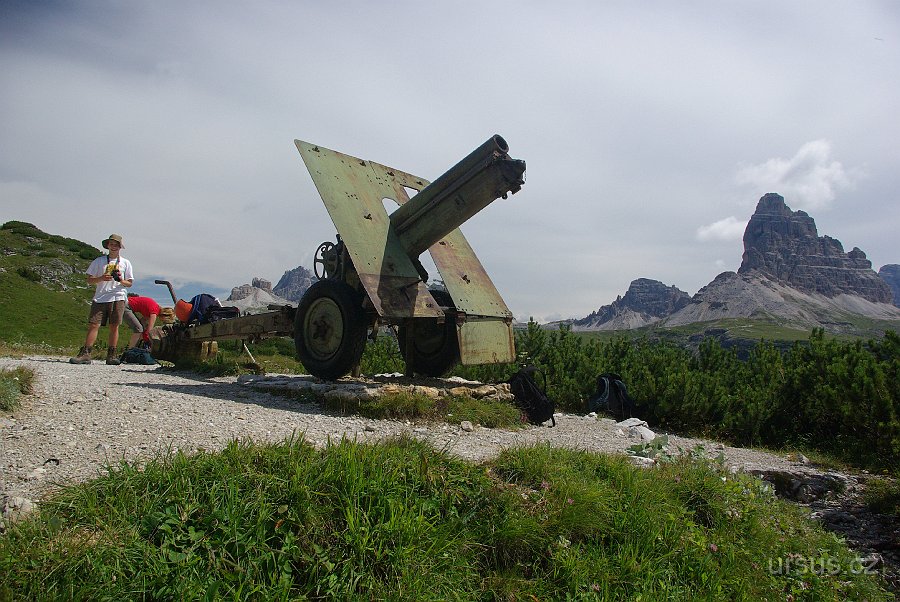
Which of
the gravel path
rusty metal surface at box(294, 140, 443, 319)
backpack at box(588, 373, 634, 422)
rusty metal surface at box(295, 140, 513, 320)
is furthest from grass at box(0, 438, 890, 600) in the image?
backpack at box(588, 373, 634, 422)

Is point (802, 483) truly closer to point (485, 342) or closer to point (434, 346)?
point (485, 342)

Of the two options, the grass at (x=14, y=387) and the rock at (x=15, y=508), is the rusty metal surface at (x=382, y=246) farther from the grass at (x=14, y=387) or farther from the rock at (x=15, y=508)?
the rock at (x=15, y=508)

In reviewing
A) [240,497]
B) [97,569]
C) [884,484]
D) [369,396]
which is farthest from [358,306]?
[884,484]

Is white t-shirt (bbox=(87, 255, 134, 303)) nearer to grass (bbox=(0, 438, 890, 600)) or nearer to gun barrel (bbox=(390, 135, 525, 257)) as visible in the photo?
gun barrel (bbox=(390, 135, 525, 257))

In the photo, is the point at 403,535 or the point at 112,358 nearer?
the point at 403,535

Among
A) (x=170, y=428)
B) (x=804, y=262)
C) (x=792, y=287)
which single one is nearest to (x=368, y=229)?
(x=170, y=428)

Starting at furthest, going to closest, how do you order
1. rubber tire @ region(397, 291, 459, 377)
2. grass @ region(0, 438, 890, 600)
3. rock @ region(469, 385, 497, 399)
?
rubber tire @ region(397, 291, 459, 377)
rock @ region(469, 385, 497, 399)
grass @ region(0, 438, 890, 600)

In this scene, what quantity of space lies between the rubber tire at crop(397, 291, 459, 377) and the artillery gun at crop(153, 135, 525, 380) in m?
0.01

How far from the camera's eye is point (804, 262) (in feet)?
607

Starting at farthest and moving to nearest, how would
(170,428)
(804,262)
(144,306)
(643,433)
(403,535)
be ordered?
(804,262) → (144,306) → (643,433) → (170,428) → (403,535)

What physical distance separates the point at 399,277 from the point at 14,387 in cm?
336

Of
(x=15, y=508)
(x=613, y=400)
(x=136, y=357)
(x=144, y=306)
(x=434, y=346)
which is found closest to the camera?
(x=15, y=508)

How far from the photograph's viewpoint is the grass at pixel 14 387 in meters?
3.75

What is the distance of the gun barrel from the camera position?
561cm
